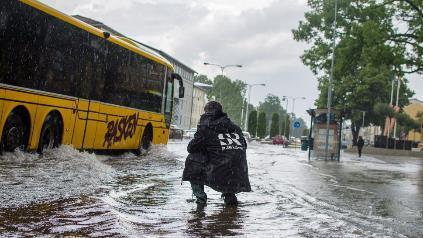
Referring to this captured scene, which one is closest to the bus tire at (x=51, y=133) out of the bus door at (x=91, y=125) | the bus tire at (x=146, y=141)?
the bus door at (x=91, y=125)

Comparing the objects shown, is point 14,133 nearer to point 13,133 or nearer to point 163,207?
point 13,133

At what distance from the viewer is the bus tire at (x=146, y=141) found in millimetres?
20153

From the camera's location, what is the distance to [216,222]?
7074 mm

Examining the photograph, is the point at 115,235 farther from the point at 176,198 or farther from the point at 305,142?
the point at 305,142

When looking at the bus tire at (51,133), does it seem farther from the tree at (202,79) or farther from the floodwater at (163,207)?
the tree at (202,79)

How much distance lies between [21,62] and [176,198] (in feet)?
16.7

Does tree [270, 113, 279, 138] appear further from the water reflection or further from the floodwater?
the water reflection

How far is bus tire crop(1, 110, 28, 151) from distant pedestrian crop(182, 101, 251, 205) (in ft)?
17.3

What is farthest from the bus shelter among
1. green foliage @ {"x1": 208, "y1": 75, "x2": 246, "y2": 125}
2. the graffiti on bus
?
green foliage @ {"x1": 208, "y1": 75, "x2": 246, "y2": 125}

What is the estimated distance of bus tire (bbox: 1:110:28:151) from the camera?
482 inches

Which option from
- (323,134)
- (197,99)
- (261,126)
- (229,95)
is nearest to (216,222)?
(323,134)

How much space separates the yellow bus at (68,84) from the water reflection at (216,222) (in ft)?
18.9

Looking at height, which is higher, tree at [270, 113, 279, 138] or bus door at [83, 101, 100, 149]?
tree at [270, 113, 279, 138]

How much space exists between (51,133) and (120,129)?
421 centimetres
